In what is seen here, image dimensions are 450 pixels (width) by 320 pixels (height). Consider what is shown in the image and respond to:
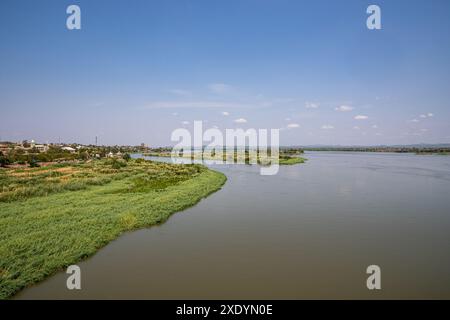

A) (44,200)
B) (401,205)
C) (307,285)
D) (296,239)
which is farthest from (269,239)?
(44,200)

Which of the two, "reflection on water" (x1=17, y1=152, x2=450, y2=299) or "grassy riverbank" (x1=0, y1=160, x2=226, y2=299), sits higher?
"grassy riverbank" (x1=0, y1=160, x2=226, y2=299)

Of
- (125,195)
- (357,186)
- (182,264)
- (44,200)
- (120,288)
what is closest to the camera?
(120,288)

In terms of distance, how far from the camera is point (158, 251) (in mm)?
10109

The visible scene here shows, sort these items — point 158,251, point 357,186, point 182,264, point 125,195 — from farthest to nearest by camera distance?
1. point 357,186
2. point 125,195
3. point 158,251
4. point 182,264

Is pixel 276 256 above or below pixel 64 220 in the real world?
below

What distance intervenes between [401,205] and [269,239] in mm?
11173

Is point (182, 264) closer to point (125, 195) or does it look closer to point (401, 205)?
A: point (125, 195)

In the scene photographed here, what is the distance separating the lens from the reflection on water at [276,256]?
748 centimetres

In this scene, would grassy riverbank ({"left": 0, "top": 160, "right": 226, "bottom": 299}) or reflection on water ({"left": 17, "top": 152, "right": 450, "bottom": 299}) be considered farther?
grassy riverbank ({"left": 0, "top": 160, "right": 226, "bottom": 299})

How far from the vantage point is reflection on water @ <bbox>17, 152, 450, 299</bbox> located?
7.48 m

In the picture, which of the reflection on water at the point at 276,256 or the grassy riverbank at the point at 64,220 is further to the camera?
the grassy riverbank at the point at 64,220

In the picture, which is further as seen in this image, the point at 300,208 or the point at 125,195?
the point at 125,195

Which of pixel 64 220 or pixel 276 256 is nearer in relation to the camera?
pixel 276 256

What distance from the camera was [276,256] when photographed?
9633mm
